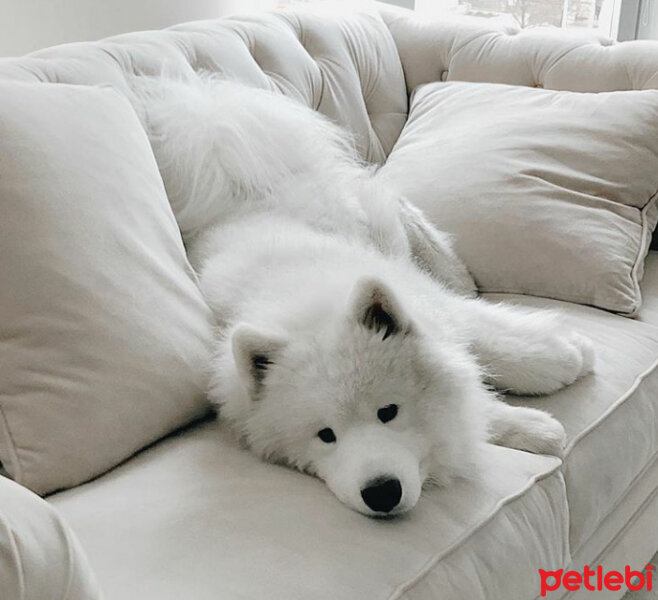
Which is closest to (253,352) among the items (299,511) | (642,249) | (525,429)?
(299,511)

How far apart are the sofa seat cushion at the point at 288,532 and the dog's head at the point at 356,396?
0.04 metres

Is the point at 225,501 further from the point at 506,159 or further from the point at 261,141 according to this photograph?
the point at 506,159

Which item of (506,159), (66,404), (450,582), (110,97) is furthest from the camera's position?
(506,159)

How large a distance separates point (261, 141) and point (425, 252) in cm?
40

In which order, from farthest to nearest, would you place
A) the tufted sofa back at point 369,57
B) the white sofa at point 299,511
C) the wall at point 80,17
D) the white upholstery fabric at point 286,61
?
the wall at point 80,17 → the tufted sofa back at point 369,57 → the white upholstery fabric at point 286,61 → the white sofa at point 299,511

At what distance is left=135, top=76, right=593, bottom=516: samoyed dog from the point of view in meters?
1.26

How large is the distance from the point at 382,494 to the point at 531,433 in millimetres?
370

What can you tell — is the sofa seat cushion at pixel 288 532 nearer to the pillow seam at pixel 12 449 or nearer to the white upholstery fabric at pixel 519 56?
the pillow seam at pixel 12 449

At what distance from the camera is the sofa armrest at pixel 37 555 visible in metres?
0.72

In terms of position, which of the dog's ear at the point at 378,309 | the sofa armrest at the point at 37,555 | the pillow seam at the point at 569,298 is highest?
the sofa armrest at the point at 37,555

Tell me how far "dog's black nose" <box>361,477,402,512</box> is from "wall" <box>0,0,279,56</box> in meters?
1.88

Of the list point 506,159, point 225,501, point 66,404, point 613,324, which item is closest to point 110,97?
point 66,404

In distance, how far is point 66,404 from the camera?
4.09 feet

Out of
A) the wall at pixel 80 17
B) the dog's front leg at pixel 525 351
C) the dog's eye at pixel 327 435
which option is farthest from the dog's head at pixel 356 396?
the wall at pixel 80 17
